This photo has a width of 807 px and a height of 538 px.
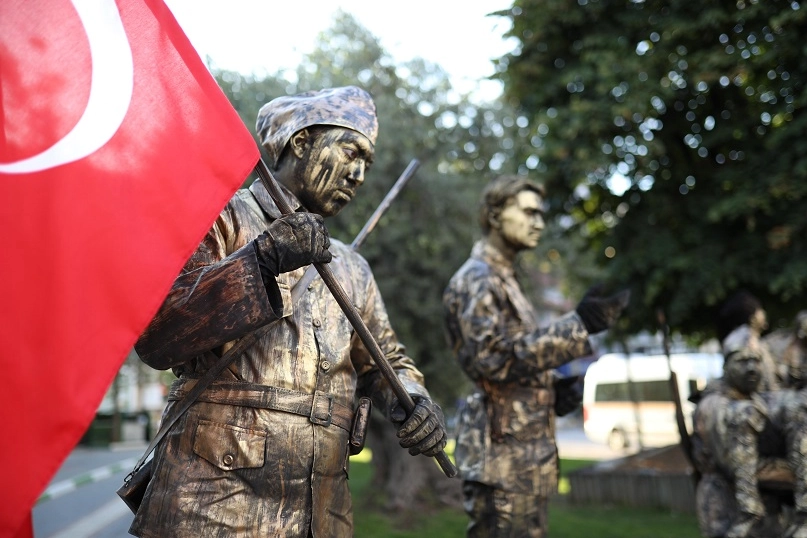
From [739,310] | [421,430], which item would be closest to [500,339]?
[421,430]

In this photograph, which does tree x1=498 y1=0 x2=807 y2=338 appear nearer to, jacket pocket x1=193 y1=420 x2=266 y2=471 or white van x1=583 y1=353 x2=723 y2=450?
jacket pocket x1=193 y1=420 x2=266 y2=471

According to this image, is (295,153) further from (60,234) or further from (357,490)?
(357,490)

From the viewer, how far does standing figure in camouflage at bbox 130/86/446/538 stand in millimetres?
2393

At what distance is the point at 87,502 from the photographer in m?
13.4

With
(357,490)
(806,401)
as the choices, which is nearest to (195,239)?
(806,401)

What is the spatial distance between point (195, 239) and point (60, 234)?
0.36 metres

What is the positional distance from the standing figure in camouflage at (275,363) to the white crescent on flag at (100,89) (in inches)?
10.9

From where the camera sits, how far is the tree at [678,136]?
898 cm

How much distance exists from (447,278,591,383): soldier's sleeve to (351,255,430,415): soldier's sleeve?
1.23 meters

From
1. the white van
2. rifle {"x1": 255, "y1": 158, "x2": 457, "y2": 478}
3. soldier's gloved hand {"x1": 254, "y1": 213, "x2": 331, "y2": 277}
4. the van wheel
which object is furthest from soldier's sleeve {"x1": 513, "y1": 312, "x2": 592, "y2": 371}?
the van wheel

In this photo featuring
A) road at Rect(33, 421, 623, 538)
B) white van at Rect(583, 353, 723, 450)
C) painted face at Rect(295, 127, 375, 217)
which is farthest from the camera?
white van at Rect(583, 353, 723, 450)

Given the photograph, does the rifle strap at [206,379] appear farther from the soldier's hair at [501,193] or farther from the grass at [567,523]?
the grass at [567,523]

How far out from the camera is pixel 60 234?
6.69ft

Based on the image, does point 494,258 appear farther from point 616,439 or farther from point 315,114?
point 616,439
